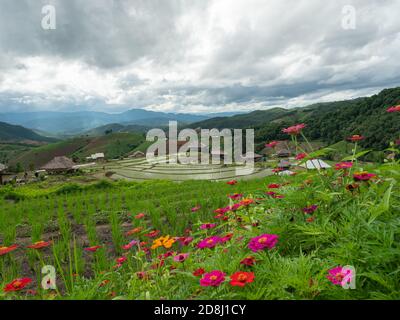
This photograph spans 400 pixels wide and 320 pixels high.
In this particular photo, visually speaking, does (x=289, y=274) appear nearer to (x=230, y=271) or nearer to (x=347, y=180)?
(x=230, y=271)

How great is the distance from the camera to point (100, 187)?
17.9 metres

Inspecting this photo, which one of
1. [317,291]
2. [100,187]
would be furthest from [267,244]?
[100,187]

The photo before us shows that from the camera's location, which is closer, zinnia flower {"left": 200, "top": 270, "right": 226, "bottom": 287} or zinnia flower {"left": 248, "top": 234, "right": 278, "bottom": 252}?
zinnia flower {"left": 200, "top": 270, "right": 226, "bottom": 287}

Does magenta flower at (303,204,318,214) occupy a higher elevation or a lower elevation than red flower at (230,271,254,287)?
higher

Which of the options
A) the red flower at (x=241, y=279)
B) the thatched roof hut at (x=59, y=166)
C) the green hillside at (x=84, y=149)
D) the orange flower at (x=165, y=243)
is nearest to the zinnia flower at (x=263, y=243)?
the red flower at (x=241, y=279)

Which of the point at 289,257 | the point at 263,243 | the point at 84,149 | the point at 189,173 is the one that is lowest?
the point at 189,173

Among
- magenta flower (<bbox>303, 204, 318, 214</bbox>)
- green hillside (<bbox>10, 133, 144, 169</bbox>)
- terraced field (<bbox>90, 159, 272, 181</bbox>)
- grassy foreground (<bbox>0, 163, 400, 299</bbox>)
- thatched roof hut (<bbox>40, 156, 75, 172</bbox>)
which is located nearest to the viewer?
grassy foreground (<bbox>0, 163, 400, 299</bbox>)

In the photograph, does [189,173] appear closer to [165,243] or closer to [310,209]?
[310,209]

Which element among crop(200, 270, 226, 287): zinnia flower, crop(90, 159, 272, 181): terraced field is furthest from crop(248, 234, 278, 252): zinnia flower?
crop(90, 159, 272, 181): terraced field

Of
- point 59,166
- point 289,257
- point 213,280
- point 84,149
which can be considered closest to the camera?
point 213,280

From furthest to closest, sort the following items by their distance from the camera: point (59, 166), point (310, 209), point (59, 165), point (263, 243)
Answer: point (59, 165), point (59, 166), point (310, 209), point (263, 243)

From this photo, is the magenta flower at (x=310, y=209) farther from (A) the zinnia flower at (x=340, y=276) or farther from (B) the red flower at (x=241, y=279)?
(B) the red flower at (x=241, y=279)

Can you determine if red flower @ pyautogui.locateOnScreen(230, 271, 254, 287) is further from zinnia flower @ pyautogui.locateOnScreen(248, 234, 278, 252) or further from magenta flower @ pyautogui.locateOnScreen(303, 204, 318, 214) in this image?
magenta flower @ pyautogui.locateOnScreen(303, 204, 318, 214)

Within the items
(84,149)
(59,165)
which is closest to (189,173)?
(59,165)
